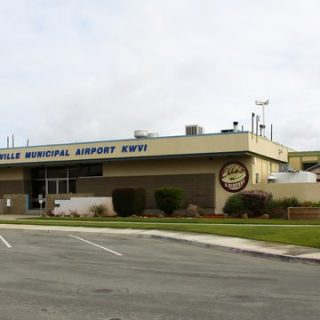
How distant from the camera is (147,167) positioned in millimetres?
39406

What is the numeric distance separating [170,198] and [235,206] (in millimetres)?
4271

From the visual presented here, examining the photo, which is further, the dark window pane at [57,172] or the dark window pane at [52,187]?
the dark window pane at [52,187]

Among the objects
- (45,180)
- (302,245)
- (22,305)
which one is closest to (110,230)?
(302,245)

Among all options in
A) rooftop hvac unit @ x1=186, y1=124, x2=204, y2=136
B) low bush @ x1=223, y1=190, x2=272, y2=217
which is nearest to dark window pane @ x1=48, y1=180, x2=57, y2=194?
rooftop hvac unit @ x1=186, y1=124, x2=204, y2=136

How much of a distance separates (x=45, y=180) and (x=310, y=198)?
71.8ft

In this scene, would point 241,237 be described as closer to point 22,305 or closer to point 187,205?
point 22,305

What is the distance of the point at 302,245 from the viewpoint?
1747cm

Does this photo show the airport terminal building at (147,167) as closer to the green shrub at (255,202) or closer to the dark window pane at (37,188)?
the dark window pane at (37,188)

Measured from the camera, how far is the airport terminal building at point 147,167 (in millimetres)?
36250

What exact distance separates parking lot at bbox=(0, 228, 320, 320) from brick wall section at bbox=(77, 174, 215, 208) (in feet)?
63.2

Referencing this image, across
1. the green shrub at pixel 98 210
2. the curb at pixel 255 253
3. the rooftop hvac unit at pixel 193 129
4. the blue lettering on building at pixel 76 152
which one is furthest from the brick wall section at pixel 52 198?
the curb at pixel 255 253

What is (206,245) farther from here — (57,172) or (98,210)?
→ (57,172)

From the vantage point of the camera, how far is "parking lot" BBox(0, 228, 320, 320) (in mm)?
8086

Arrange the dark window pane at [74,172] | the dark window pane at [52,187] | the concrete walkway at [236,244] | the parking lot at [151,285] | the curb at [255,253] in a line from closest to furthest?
the parking lot at [151,285], the curb at [255,253], the concrete walkway at [236,244], the dark window pane at [74,172], the dark window pane at [52,187]
